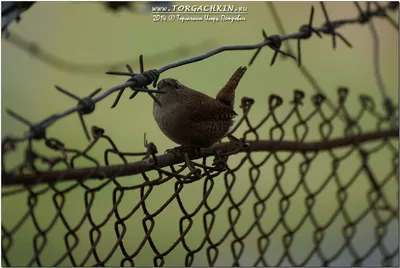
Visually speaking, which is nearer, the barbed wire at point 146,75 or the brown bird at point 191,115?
the barbed wire at point 146,75

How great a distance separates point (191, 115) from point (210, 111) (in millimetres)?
86

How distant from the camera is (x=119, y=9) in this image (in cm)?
263

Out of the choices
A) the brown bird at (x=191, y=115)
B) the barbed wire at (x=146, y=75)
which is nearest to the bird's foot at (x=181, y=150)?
the brown bird at (x=191, y=115)

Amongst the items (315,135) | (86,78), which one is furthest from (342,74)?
(86,78)

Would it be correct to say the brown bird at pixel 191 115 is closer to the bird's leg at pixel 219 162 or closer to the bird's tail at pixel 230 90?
the bird's tail at pixel 230 90

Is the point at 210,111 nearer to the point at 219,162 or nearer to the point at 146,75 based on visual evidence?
the point at 219,162

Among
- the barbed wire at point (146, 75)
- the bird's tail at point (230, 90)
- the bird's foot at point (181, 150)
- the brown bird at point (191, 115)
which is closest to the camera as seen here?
the barbed wire at point (146, 75)

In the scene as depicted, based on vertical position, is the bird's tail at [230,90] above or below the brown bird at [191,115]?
above

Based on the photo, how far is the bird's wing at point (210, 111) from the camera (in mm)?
2287

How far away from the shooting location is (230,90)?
2404mm

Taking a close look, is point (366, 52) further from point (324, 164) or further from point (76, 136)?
point (76, 136)

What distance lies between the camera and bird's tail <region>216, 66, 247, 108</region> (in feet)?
7.67

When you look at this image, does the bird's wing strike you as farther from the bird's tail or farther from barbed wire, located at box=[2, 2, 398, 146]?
barbed wire, located at box=[2, 2, 398, 146]

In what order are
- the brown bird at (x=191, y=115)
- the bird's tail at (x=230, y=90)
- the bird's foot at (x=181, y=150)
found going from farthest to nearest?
1. the bird's tail at (x=230, y=90)
2. the brown bird at (x=191, y=115)
3. the bird's foot at (x=181, y=150)
